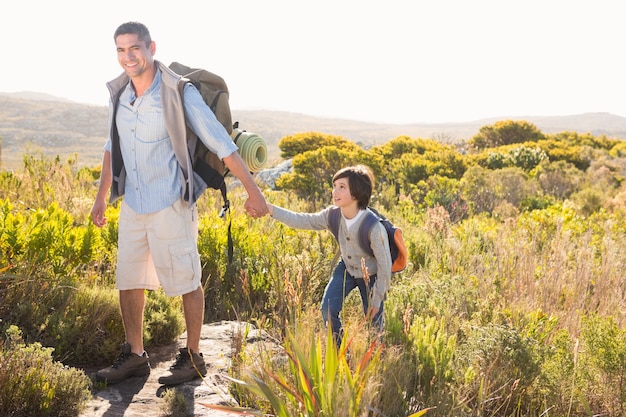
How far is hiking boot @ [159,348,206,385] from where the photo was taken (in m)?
3.28

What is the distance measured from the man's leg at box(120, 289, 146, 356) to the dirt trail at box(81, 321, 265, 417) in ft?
0.70

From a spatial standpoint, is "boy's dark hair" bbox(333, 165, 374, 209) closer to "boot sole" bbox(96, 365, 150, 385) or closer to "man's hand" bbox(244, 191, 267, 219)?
"man's hand" bbox(244, 191, 267, 219)

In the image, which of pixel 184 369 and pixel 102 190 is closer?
pixel 184 369

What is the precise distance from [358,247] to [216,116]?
45.9 inches

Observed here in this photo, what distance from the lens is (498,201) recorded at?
1090cm

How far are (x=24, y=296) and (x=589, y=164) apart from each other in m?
18.5

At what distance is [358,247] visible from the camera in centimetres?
367

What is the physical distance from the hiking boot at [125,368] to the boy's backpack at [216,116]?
79cm

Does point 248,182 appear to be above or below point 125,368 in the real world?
above

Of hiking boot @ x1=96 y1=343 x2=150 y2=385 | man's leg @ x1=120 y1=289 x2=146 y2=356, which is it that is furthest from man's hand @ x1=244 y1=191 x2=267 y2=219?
hiking boot @ x1=96 y1=343 x2=150 y2=385

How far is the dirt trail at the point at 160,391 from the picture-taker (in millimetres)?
2982

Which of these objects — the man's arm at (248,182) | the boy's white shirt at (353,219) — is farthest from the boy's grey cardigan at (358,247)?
the man's arm at (248,182)

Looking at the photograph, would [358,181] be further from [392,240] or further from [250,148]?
[250,148]

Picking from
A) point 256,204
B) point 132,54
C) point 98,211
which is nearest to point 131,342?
point 98,211
